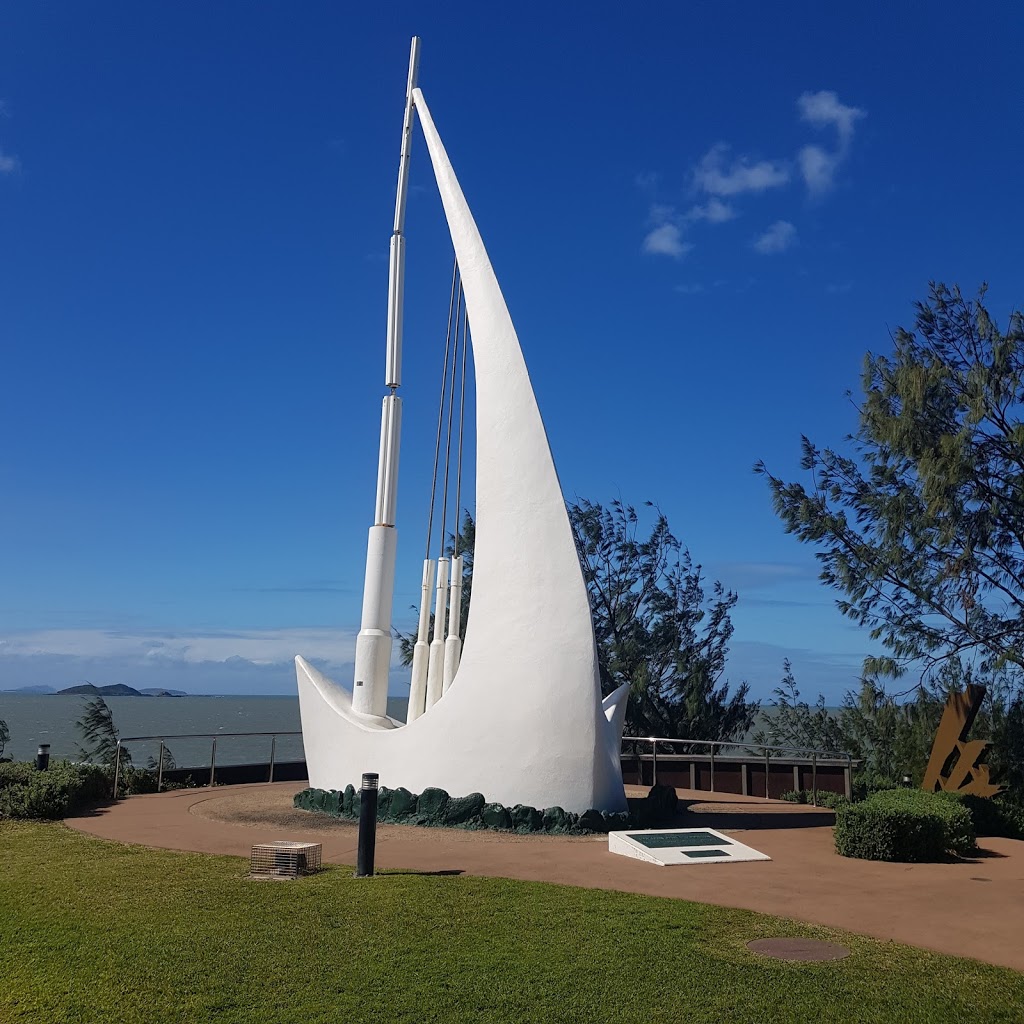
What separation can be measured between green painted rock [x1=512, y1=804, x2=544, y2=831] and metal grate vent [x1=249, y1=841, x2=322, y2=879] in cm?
421

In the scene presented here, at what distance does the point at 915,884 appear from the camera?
33.8ft

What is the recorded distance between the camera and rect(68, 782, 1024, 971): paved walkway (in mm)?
8570

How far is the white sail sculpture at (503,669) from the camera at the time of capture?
14.0 meters

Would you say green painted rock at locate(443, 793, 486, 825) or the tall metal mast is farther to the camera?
the tall metal mast

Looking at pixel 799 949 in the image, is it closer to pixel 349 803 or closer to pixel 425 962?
pixel 425 962

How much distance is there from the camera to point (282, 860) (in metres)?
9.91

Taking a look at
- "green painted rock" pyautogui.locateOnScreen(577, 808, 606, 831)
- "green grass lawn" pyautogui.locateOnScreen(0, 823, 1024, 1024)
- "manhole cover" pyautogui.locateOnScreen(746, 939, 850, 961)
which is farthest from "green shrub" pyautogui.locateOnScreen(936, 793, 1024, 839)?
"manhole cover" pyautogui.locateOnScreen(746, 939, 850, 961)

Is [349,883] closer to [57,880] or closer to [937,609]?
[57,880]

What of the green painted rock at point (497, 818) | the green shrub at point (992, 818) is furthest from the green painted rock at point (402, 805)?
the green shrub at point (992, 818)

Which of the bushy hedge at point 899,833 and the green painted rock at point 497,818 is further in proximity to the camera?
the green painted rock at point 497,818

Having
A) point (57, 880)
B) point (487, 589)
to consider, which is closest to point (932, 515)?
point (487, 589)

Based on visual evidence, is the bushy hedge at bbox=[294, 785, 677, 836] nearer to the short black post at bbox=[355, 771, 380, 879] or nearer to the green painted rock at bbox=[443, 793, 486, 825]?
the green painted rock at bbox=[443, 793, 486, 825]

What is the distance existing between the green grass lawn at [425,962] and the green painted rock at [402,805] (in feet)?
15.7

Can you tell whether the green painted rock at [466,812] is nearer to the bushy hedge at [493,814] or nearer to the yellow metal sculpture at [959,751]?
the bushy hedge at [493,814]
